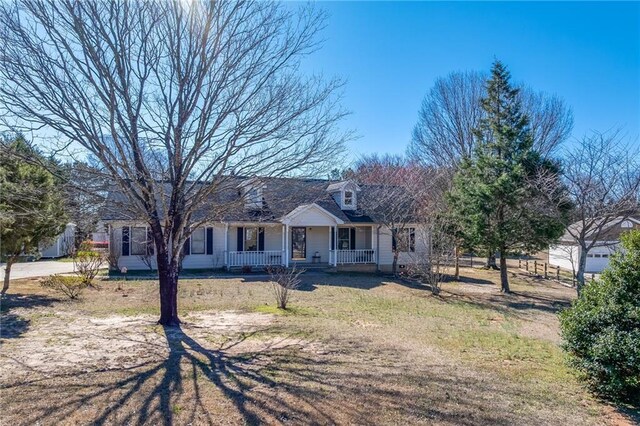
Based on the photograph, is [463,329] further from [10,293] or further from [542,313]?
[10,293]

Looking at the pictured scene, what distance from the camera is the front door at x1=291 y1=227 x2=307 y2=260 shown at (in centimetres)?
2273

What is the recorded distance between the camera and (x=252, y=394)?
503 centimetres

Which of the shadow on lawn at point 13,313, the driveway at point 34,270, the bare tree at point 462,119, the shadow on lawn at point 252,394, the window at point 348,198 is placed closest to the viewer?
the shadow on lawn at point 252,394

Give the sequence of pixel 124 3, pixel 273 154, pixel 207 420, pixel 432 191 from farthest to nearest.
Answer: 1. pixel 432 191
2. pixel 273 154
3. pixel 124 3
4. pixel 207 420

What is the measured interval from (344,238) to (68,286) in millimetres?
14659

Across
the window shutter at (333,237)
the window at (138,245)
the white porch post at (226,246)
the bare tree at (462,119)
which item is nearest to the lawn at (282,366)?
the window at (138,245)

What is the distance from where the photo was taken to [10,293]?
12406 millimetres

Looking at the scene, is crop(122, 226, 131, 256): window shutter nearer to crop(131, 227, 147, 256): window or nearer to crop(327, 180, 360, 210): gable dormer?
crop(131, 227, 147, 256): window

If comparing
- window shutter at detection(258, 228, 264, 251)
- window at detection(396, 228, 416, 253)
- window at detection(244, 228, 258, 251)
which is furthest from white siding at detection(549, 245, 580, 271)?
window at detection(244, 228, 258, 251)

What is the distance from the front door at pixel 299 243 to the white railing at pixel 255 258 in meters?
1.77

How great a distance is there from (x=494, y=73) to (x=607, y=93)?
185 inches

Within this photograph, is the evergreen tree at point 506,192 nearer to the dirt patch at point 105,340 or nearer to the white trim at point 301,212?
the white trim at point 301,212

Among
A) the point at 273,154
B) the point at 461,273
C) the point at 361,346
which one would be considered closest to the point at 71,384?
the point at 361,346

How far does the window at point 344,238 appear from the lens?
23.4m
